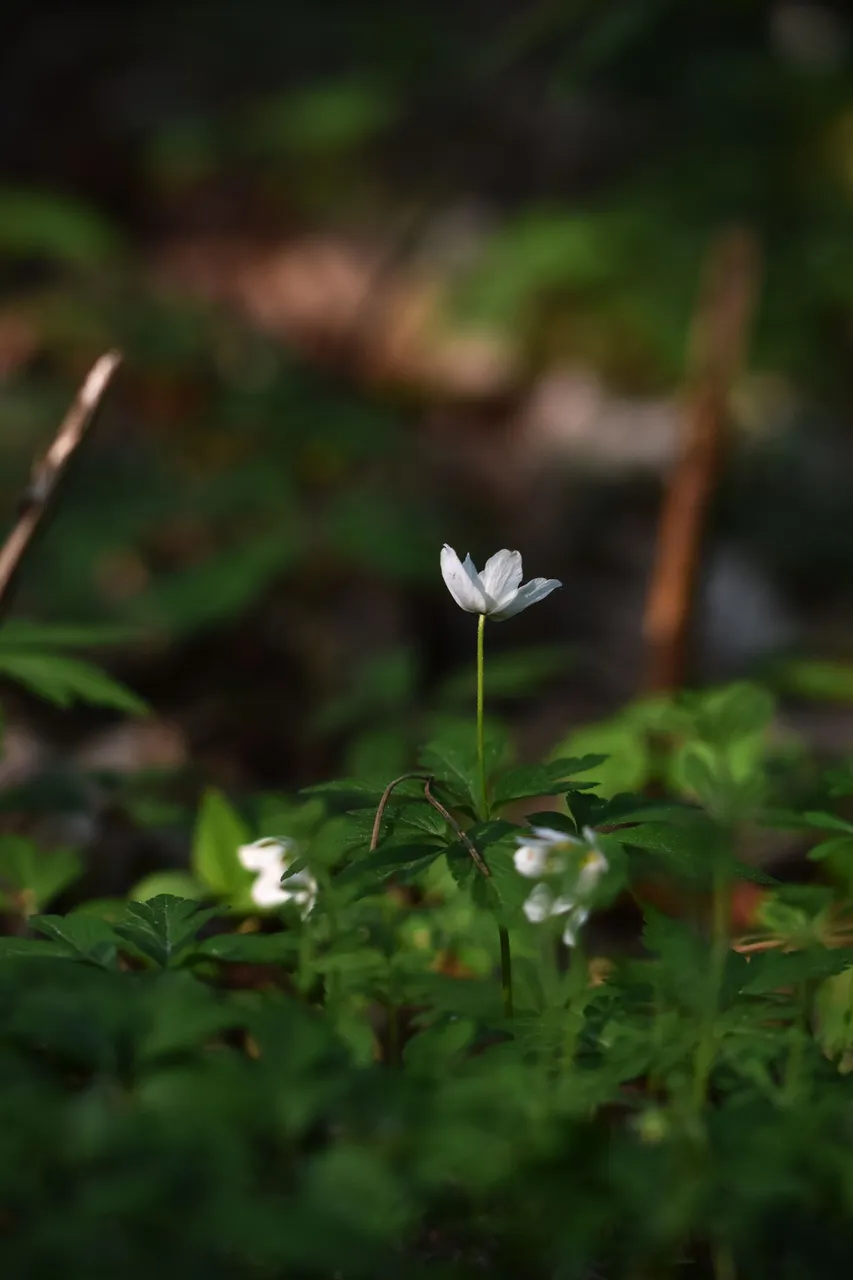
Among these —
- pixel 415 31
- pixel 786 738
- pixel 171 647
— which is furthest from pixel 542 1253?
pixel 415 31

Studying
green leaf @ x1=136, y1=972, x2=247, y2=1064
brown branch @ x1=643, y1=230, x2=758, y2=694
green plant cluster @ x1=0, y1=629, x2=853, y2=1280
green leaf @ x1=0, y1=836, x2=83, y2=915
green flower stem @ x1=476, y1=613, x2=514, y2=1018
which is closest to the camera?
green plant cluster @ x1=0, y1=629, x2=853, y2=1280

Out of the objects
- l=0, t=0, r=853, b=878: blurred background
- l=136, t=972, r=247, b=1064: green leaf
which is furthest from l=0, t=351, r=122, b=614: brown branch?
l=136, t=972, r=247, b=1064: green leaf

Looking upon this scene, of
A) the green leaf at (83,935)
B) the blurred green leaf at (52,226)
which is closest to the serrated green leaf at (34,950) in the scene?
the green leaf at (83,935)

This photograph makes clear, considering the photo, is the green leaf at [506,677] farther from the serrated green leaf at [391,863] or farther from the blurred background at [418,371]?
the serrated green leaf at [391,863]

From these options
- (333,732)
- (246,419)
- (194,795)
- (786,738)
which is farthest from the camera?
(246,419)

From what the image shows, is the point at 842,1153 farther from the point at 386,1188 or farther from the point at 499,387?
the point at 499,387

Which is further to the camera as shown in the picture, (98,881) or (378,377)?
(378,377)

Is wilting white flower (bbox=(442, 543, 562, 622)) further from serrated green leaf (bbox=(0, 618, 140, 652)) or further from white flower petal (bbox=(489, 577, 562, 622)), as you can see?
serrated green leaf (bbox=(0, 618, 140, 652))
